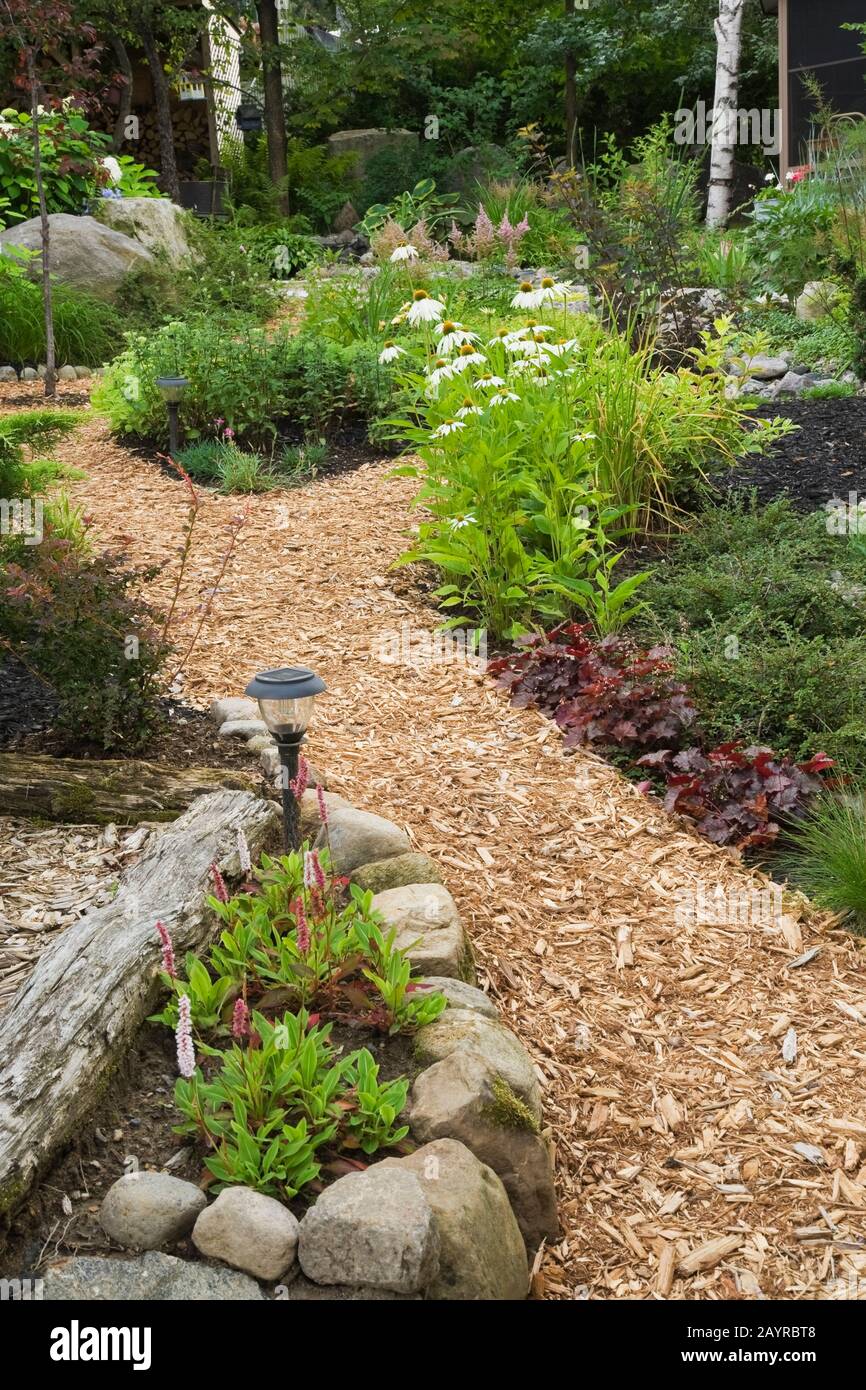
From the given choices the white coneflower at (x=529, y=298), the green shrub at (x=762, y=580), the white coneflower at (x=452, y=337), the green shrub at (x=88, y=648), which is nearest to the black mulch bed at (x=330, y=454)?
the white coneflower at (x=452, y=337)

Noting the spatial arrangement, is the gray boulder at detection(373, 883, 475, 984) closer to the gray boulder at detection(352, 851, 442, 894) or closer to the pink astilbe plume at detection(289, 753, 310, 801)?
the gray boulder at detection(352, 851, 442, 894)

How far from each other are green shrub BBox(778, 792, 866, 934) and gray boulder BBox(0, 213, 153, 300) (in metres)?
9.20

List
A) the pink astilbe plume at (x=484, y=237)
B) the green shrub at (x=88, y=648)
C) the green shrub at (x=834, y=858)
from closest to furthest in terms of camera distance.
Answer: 1. the green shrub at (x=834, y=858)
2. the green shrub at (x=88, y=648)
3. the pink astilbe plume at (x=484, y=237)

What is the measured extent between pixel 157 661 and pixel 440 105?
1728 centimetres

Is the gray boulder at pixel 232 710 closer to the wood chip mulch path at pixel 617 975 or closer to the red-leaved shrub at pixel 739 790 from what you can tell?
→ the wood chip mulch path at pixel 617 975

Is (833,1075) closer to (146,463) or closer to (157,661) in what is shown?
(157,661)

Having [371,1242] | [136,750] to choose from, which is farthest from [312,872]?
[136,750]

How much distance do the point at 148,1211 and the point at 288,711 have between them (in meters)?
1.28

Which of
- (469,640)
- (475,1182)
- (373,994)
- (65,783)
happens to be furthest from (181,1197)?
(469,640)

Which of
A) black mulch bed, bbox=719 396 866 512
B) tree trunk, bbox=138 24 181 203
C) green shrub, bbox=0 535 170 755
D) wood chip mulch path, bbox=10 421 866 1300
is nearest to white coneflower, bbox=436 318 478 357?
wood chip mulch path, bbox=10 421 866 1300

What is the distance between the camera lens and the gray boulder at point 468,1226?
2217 mm

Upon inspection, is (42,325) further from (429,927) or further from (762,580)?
(429,927)

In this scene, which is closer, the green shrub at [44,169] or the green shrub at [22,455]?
the green shrub at [22,455]

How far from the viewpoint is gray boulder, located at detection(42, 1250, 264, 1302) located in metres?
2.05
